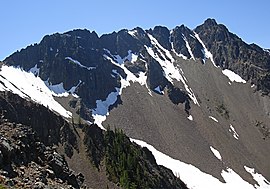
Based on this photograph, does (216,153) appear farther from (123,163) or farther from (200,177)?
(123,163)

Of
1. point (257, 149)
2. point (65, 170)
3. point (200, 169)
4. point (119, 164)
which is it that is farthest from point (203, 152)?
point (65, 170)

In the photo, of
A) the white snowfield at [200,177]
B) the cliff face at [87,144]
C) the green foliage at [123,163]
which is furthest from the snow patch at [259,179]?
the green foliage at [123,163]

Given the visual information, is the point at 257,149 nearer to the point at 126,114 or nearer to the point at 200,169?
the point at 200,169

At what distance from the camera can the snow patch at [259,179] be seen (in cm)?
16752

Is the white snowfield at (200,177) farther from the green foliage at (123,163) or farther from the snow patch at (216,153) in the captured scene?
the green foliage at (123,163)

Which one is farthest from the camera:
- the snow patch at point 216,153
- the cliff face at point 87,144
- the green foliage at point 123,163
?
the snow patch at point 216,153

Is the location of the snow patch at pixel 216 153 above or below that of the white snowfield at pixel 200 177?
above

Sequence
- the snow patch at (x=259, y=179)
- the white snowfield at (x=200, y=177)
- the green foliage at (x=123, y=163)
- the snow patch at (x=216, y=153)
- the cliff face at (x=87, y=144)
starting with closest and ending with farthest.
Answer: the green foliage at (x=123, y=163), the cliff face at (x=87, y=144), the white snowfield at (x=200, y=177), the snow patch at (x=259, y=179), the snow patch at (x=216, y=153)

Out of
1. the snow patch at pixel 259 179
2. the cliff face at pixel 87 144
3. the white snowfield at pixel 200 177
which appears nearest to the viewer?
the cliff face at pixel 87 144

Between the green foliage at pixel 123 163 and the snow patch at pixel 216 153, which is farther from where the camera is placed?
the snow patch at pixel 216 153

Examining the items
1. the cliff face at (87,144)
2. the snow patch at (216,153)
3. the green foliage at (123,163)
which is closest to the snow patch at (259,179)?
the snow patch at (216,153)

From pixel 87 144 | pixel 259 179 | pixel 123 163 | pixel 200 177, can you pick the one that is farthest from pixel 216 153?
pixel 123 163

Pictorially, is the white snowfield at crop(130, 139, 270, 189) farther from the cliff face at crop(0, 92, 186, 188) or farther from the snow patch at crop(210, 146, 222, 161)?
the cliff face at crop(0, 92, 186, 188)

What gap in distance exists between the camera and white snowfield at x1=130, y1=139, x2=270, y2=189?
152 meters
